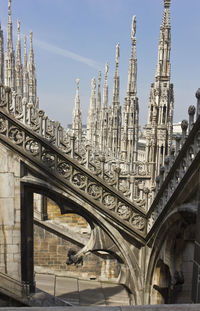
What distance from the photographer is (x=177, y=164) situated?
502cm

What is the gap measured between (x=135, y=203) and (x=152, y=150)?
26.1 feet

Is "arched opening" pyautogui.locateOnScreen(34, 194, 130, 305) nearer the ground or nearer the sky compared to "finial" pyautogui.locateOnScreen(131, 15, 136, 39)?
nearer the ground

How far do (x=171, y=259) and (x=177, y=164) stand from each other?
210 centimetres

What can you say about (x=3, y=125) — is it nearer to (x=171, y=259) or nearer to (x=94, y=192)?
(x=94, y=192)

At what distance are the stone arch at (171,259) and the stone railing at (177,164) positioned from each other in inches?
13.1

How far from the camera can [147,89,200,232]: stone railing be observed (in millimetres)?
4410

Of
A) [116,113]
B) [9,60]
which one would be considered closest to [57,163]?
[116,113]

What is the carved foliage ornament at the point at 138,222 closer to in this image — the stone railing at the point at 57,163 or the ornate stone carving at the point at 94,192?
the stone railing at the point at 57,163

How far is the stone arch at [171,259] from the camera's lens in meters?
5.46

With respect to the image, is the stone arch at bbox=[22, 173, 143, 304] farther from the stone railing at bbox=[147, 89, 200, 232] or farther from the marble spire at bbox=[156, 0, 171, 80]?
the marble spire at bbox=[156, 0, 171, 80]

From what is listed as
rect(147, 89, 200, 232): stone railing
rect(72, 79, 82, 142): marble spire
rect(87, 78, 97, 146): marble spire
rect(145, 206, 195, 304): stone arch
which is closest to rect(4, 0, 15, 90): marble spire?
rect(72, 79, 82, 142): marble spire

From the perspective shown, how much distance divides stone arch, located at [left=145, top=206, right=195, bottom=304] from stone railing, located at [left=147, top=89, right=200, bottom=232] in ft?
1.09

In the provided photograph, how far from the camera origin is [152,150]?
14008 mm

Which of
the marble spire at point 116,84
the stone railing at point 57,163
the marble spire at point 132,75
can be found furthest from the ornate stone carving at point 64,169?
the marble spire at point 116,84
